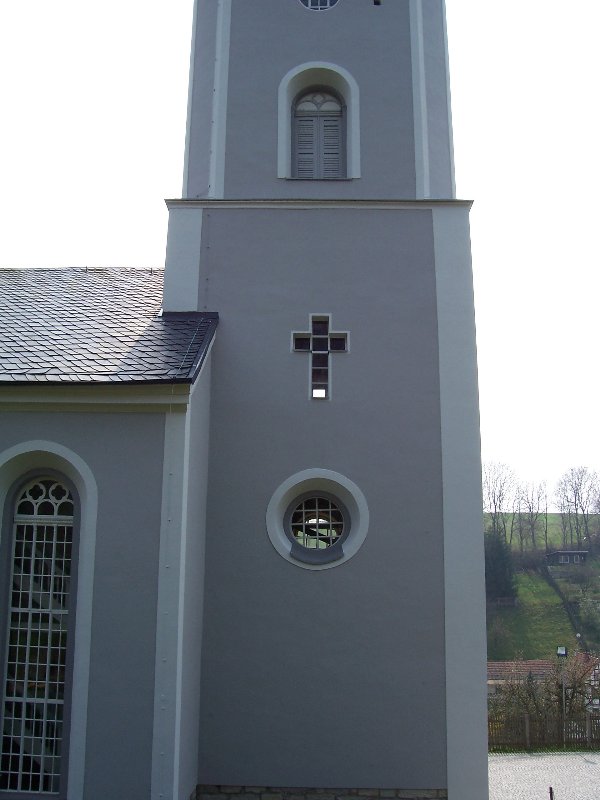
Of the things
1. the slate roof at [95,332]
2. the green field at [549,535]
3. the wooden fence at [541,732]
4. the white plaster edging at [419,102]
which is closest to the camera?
the slate roof at [95,332]

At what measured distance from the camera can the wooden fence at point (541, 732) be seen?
26.4m

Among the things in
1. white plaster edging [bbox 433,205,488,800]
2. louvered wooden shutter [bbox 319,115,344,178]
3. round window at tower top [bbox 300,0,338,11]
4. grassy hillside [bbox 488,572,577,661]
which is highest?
round window at tower top [bbox 300,0,338,11]

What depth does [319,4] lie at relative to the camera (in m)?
13.4

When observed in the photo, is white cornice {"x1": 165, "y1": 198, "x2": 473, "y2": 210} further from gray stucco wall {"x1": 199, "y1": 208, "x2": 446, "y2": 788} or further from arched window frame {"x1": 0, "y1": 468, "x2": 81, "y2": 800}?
arched window frame {"x1": 0, "y1": 468, "x2": 81, "y2": 800}

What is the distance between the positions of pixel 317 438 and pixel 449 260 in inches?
131

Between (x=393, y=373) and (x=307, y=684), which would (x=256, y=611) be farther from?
(x=393, y=373)

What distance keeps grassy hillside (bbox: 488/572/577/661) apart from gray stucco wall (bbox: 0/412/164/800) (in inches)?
1550

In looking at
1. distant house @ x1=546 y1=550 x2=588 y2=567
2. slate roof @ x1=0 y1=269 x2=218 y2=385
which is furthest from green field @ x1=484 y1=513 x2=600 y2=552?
slate roof @ x1=0 y1=269 x2=218 y2=385

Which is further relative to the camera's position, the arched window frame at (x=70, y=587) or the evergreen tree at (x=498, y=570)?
the evergreen tree at (x=498, y=570)

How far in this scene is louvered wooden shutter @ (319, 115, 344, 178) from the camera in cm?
1276

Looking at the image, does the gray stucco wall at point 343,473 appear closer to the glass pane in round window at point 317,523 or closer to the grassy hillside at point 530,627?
the glass pane in round window at point 317,523

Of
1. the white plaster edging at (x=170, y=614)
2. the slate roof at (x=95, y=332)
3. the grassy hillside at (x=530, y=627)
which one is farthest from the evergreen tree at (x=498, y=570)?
the white plaster edging at (x=170, y=614)

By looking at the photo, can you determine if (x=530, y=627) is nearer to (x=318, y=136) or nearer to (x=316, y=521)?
(x=316, y=521)

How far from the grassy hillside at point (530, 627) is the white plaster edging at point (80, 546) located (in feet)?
130
